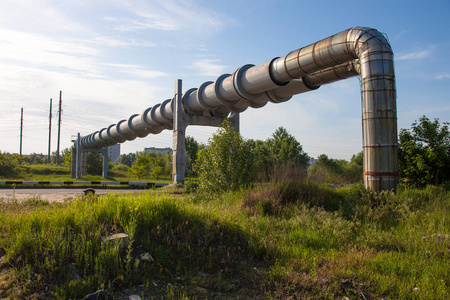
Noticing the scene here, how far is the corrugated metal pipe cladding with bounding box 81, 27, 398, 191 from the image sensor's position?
8.27 m

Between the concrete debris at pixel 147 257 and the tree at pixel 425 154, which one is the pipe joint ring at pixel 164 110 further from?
the concrete debris at pixel 147 257

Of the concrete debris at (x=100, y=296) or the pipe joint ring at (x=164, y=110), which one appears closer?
the concrete debris at (x=100, y=296)

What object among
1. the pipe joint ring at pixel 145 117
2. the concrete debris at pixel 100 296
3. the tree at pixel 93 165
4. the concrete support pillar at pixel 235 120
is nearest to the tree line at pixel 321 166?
the concrete support pillar at pixel 235 120

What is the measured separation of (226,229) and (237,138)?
5.74 m

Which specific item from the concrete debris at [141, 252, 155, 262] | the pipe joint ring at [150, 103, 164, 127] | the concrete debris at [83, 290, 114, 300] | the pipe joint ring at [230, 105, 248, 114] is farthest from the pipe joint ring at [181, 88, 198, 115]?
the concrete debris at [83, 290, 114, 300]

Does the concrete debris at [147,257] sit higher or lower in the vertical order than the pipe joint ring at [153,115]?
lower

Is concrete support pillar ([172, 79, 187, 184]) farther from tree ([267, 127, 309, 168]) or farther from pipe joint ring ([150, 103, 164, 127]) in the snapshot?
tree ([267, 127, 309, 168])

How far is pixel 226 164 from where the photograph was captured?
409 inches

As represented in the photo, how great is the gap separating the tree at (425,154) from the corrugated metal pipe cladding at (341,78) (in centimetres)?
112

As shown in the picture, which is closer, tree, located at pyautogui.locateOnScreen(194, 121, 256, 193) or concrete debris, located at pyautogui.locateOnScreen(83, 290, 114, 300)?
concrete debris, located at pyautogui.locateOnScreen(83, 290, 114, 300)

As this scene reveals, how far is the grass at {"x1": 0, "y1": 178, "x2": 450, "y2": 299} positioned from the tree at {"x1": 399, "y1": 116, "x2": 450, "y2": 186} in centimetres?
252

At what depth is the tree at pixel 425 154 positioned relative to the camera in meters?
8.80

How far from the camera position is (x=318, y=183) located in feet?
29.2

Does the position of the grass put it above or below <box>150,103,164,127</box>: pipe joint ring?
below
